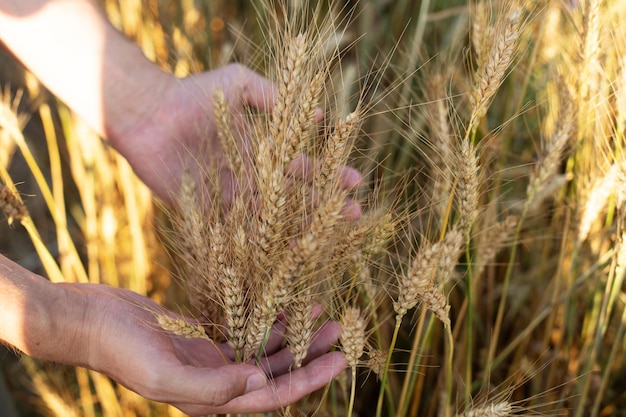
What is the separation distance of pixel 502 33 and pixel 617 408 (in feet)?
2.93

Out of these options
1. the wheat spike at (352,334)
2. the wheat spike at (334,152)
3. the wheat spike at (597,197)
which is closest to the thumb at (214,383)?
the wheat spike at (352,334)

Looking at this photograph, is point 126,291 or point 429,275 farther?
point 126,291

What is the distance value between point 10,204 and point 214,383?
45 centimetres

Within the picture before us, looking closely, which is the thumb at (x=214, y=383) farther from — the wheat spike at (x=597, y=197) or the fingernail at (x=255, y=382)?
the wheat spike at (x=597, y=197)

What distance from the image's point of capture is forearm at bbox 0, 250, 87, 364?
31.1 inches

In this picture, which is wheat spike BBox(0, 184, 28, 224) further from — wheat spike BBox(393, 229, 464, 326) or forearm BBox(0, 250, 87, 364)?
wheat spike BBox(393, 229, 464, 326)

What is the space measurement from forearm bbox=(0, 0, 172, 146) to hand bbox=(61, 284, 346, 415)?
0.50 m

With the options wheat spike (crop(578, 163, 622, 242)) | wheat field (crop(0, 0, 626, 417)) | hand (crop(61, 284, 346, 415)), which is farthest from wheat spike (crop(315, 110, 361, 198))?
wheat spike (crop(578, 163, 622, 242))

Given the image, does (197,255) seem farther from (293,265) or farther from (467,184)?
(467,184)

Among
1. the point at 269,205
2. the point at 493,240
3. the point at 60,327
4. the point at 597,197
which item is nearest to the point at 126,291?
the point at 60,327

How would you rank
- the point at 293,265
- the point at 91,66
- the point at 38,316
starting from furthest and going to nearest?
the point at 91,66 → the point at 38,316 → the point at 293,265

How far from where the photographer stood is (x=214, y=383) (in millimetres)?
730

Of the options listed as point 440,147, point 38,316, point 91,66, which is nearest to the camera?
point 38,316

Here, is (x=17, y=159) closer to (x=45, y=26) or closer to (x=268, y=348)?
(x=45, y=26)
